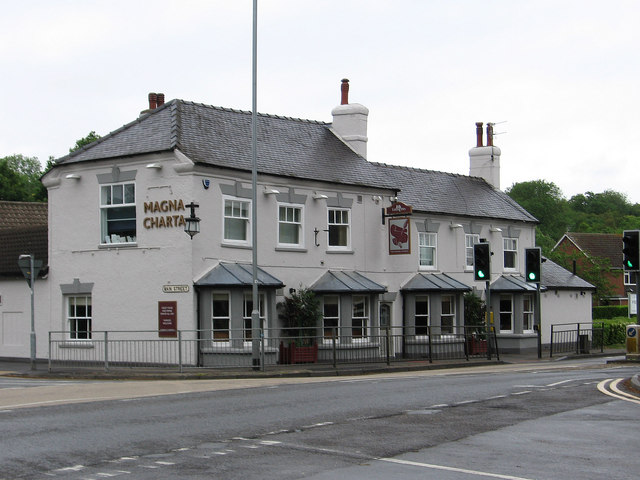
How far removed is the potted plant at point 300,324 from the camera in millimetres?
29938

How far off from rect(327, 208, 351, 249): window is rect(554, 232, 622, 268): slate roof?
55.7m

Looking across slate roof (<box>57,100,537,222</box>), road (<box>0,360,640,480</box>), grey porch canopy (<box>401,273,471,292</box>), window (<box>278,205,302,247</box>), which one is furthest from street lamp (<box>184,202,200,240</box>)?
grey porch canopy (<box>401,273,471,292</box>)

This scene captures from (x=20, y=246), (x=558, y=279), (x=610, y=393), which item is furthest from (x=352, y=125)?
(x=610, y=393)

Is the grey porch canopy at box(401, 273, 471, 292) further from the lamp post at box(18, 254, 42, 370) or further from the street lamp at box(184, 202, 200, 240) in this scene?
the lamp post at box(18, 254, 42, 370)

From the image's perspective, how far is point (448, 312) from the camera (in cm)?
3722

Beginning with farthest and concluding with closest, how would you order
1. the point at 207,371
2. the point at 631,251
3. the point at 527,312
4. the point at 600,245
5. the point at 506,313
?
the point at 600,245 → the point at 527,312 → the point at 506,313 → the point at 631,251 → the point at 207,371

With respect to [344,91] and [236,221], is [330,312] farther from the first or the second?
[344,91]

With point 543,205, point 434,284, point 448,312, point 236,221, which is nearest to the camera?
point 236,221

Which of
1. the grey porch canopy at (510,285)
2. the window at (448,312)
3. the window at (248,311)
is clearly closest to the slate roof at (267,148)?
the grey porch canopy at (510,285)

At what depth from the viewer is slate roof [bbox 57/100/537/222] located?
30109mm

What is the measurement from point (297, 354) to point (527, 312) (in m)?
15.8

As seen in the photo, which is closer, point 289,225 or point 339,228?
point 289,225

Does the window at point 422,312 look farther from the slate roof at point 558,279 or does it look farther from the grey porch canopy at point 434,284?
the slate roof at point 558,279

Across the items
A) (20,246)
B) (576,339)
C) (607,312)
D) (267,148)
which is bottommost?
(576,339)
